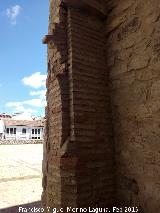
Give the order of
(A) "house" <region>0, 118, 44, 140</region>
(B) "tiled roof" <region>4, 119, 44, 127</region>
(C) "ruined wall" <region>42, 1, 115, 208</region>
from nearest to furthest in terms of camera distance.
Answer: (C) "ruined wall" <region>42, 1, 115, 208</region>, (A) "house" <region>0, 118, 44, 140</region>, (B) "tiled roof" <region>4, 119, 44, 127</region>

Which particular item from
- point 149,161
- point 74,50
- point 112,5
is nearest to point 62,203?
point 149,161

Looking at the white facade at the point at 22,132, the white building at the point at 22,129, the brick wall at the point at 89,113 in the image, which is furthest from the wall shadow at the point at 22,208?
the white facade at the point at 22,132

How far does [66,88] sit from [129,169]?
1289 mm

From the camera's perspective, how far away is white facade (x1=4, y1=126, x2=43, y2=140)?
148 ft

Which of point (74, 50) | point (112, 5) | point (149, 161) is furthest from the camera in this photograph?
point (112, 5)

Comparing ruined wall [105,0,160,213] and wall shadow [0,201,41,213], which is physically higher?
ruined wall [105,0,160,213]

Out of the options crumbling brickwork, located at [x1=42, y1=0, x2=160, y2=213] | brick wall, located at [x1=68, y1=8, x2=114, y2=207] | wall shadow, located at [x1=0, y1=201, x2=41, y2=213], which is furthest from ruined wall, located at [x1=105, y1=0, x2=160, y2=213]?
wall shadow, located at [x1=0, y1=201, x2=41, y2=213]

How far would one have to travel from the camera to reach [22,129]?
45844mm

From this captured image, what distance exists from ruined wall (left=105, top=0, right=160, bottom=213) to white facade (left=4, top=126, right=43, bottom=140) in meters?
43.3

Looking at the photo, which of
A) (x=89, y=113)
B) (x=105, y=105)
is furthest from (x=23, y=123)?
(x=89, y=113)

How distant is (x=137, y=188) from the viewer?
3.00 m

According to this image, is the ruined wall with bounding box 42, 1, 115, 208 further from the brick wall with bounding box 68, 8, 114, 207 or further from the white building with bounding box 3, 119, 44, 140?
the white building with bounding box 3, 119, 44, 140

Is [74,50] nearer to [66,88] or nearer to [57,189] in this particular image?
[66,88]

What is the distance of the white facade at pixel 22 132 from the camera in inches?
1770
